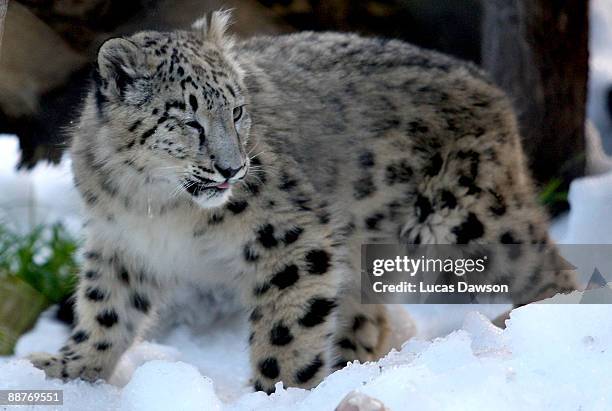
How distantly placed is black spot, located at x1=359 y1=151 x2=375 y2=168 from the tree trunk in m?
1.89

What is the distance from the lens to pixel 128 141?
3.92m

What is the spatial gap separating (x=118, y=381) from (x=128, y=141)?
3.53 ft

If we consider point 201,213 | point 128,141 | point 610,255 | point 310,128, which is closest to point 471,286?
point 610,255

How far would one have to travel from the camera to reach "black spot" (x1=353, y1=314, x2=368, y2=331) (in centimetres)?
506

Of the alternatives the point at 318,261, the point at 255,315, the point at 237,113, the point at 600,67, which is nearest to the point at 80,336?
the point at 255,315

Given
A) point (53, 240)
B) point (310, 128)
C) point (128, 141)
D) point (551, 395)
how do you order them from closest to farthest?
point (551, 395), point (128, 141), point (310, 128), point (53, 240)

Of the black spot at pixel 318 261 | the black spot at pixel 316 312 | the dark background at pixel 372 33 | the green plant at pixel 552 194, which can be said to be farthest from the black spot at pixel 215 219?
the green plant at pixel 552 194

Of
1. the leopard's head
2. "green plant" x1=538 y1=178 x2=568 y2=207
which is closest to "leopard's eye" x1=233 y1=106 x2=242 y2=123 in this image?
the leopard's head

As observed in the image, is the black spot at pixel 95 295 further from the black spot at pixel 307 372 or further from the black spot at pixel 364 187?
the black spot at pixel 364 187

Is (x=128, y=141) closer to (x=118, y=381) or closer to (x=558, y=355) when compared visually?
(x=118, y=381)

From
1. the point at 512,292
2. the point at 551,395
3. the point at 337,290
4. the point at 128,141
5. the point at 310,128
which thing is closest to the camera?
the point at 551,395

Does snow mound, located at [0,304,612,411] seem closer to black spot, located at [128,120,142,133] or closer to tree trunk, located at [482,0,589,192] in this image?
black spot, located at [128,120,142,133]

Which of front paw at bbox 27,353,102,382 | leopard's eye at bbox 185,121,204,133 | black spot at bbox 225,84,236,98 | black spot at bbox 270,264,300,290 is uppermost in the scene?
black spot at bbox 225,84,236,98

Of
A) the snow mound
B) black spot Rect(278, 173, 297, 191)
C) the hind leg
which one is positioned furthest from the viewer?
the hind leg
